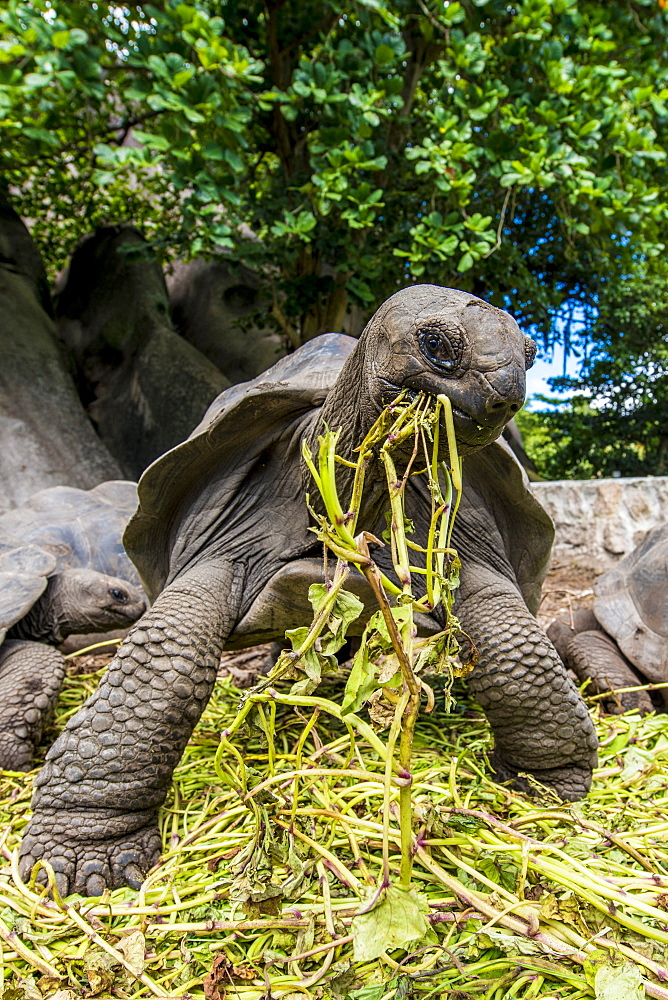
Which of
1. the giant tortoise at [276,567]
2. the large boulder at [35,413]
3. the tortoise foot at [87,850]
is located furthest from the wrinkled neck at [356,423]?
the large boulder at [35,413]

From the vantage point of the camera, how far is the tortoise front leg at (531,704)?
1866 mm

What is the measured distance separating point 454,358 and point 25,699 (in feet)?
6.42

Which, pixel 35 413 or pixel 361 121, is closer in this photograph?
pixel 361 121

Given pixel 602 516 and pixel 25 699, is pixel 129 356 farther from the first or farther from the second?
pixel 25 699

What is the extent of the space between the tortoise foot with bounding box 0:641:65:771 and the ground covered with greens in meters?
0.52

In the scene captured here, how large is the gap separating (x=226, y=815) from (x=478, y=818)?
663 mm

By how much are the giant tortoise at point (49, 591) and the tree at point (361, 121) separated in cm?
190

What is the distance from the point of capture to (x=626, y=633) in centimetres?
303

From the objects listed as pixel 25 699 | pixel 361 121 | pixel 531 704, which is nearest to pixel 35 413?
pixel 361 121

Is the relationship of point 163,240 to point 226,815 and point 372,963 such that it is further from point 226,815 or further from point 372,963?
point 372,963

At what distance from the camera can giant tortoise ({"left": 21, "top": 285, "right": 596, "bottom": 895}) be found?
145 centimetres

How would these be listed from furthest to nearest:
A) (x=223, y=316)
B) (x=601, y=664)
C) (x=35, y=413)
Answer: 1. (x=223, y=316)
2. (x=35, y=413)
3. (x=601, y=664)

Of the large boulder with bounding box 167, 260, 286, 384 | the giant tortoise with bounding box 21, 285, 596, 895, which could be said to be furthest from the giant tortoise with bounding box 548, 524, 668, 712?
the large boulder with bounding box 167, 260, 286, 384

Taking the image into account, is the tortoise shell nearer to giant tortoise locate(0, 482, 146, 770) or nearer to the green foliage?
giant tortoise locate(0, 482, 146, 770)
